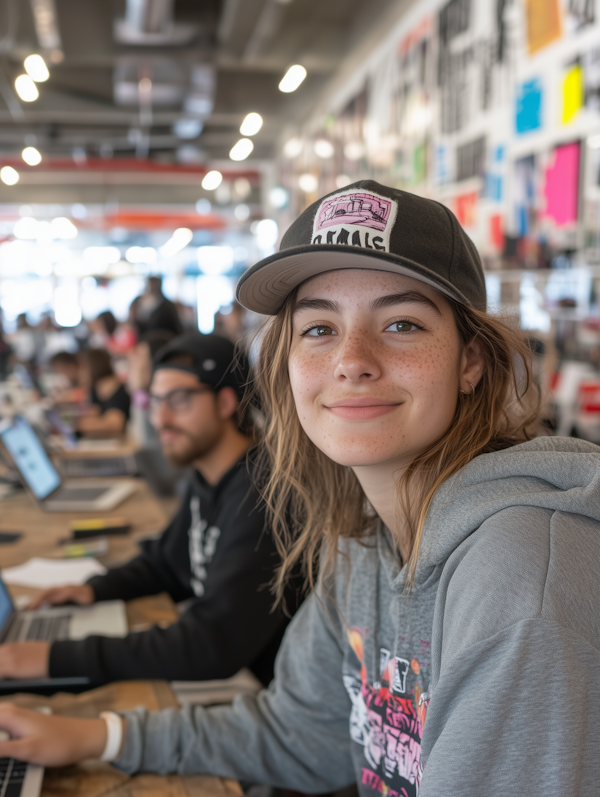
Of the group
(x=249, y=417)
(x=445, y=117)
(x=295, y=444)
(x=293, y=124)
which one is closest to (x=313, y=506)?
(x=295, y=444)

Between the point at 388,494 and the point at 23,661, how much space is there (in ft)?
2.89

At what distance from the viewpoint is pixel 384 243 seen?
0.89 meters

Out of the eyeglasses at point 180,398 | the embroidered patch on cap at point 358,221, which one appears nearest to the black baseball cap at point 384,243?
the embroidered patch on cap at point 358,221

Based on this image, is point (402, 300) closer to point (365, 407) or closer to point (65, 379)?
point (365, 407)

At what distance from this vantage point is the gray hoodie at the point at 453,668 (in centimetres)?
67

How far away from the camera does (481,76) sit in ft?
14.1

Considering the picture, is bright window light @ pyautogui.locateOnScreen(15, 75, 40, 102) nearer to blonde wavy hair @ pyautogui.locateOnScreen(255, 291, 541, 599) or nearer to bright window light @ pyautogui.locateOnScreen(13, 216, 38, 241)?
blonde wavy hair @ pyautogui.locateOnScreen(255, 291, 541, 599)

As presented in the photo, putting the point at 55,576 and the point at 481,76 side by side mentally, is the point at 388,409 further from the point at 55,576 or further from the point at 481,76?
the point at 481,76

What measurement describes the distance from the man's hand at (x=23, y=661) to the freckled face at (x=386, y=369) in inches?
33.5

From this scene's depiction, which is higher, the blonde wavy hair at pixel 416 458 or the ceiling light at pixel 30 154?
the ceiling light at pixel 30 154

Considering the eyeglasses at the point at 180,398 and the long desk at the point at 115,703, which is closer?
the long desk at the point at 115,703

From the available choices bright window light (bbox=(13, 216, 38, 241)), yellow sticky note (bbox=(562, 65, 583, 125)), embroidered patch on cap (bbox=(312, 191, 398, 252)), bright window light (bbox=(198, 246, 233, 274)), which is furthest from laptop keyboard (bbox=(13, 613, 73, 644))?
bright window light (bbox=(198, 246, 233, 274))

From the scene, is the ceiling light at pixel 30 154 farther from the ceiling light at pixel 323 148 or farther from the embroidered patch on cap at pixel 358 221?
the embroidered patch on cap at pixel 358 221

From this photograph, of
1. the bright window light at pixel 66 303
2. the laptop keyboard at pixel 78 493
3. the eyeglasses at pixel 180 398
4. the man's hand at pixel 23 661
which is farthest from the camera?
the bright window light at pixel 66 303
